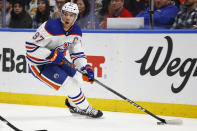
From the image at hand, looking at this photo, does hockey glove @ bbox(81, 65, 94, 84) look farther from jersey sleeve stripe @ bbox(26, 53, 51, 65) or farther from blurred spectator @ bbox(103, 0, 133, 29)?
blurred spectator @ bbox(103, 0, 133, 29)

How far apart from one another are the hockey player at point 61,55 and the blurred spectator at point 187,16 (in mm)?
1175

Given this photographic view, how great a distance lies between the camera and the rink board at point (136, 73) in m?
4.05

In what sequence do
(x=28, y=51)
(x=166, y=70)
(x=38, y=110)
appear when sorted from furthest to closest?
1. (x=38, y=110)
2. (x=166, y=70)
3. (x=28, y=51)

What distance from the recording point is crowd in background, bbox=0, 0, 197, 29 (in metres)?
4.48

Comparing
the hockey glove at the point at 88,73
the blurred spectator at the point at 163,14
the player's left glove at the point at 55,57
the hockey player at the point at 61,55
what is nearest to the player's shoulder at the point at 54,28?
the hockey player at the point at 61,55

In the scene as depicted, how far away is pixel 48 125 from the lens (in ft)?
11.6

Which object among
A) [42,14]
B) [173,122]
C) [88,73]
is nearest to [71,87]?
[88,73]

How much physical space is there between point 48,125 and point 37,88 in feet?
4.14

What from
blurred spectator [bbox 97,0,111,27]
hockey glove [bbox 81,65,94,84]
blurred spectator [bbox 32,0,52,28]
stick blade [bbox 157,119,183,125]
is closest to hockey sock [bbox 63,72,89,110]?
hockey glove [bbox 81,65,94,84]

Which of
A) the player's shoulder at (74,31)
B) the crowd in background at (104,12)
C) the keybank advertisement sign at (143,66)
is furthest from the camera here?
the crowd in background at (104,12)

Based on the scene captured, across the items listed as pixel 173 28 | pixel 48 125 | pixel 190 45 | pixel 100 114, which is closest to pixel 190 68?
pixel 190 45

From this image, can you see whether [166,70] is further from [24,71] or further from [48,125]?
[24,71]

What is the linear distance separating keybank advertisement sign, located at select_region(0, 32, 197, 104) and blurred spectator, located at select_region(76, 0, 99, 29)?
15.3 inches

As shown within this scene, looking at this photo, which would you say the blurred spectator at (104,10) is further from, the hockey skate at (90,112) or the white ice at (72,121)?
the hockey skate at (90,112)
